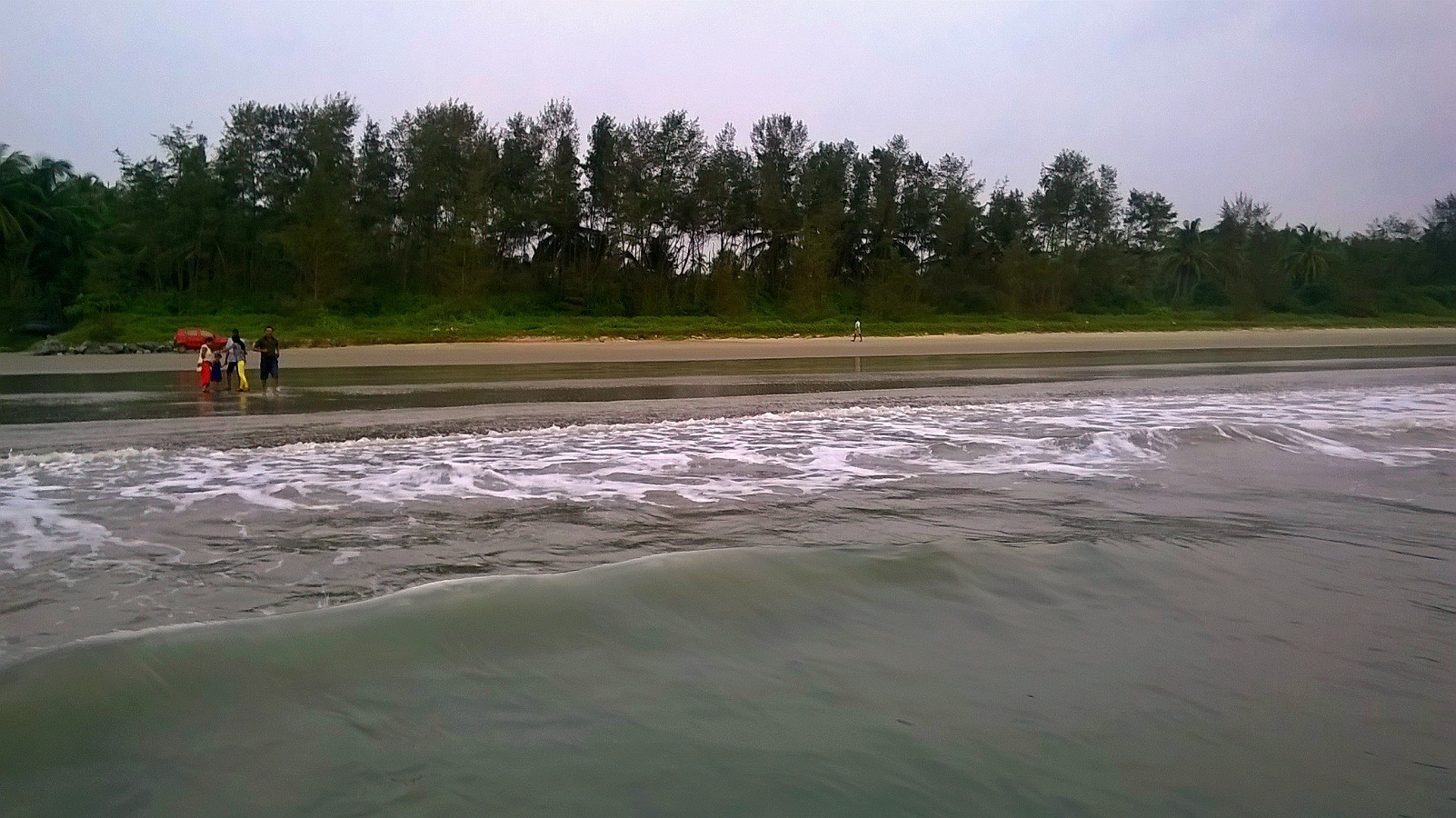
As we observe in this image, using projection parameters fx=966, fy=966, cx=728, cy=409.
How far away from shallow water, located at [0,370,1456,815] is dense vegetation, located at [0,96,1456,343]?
119 feet

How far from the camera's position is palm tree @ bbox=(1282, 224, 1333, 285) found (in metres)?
67.4

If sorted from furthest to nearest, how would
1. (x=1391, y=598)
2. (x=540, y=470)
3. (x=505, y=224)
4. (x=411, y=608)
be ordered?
1. (x=505, y=224)
2. (x=540, y=470)
3. (x=1391, y=598)
4. (x=411, y=608)

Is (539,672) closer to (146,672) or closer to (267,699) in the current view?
(267,699)

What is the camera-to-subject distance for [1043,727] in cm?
401

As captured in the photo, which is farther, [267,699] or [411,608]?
[411,608]

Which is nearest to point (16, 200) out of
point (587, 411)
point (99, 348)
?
point (99, 348)

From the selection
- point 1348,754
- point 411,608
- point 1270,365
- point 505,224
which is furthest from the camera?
point 505,224

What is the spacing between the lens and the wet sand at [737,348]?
2928cm

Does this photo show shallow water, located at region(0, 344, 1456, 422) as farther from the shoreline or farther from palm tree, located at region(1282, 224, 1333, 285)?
palm tree, located at region(1282, 224, 1333, 285)

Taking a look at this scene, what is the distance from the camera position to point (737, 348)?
3700cm

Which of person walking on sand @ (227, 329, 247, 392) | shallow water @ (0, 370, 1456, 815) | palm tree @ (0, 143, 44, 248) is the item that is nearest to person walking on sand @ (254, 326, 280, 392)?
person walking on sand @ (227, 329, 247, 392)

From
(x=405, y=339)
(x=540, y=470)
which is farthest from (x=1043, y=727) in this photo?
(x=405, y=339)

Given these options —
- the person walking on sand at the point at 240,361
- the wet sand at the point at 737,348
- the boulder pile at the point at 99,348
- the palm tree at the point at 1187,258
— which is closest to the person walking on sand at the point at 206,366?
the person walking on sand at the point at 240,361

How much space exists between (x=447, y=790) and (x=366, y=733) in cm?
66
